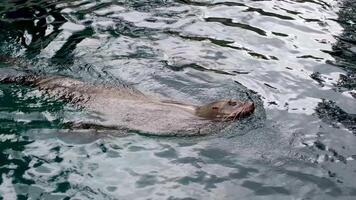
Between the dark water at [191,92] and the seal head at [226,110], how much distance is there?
0.18 metres

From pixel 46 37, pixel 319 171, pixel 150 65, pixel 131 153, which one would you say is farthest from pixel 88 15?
pixel 319 171

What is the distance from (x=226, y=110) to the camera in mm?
7703

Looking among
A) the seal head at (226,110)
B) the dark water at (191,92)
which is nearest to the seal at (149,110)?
the seal head at (226,110)

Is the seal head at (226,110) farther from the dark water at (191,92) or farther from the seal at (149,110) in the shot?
the dark water at (191,92)

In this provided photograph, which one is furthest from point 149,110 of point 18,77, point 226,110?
point 18,77

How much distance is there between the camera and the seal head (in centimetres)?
765

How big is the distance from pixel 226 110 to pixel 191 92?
1395mm

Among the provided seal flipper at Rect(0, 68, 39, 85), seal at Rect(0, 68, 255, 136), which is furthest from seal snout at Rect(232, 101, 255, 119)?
seal flipper at Rect(0, 68, 39, 85)

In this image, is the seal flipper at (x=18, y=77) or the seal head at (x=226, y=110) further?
the seal flipper at (x=18, y=77)

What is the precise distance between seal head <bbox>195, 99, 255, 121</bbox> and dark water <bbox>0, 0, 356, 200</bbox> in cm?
18

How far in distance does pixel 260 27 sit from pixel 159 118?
16.4 feet

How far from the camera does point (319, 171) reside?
22.3 ft

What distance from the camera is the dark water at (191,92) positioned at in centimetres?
657

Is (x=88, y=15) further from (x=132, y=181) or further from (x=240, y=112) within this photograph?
(x=132, y=181)
